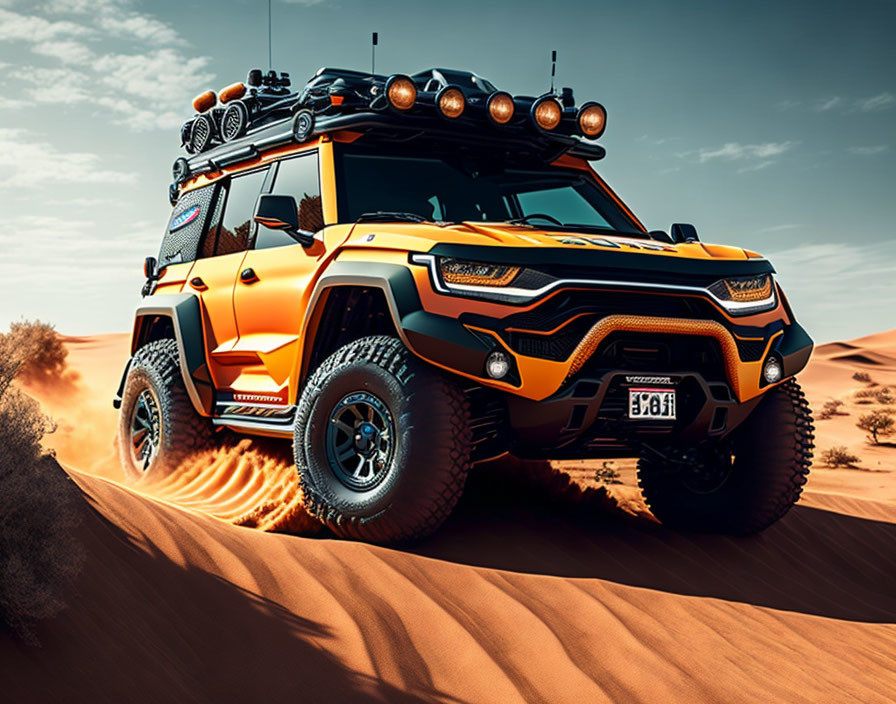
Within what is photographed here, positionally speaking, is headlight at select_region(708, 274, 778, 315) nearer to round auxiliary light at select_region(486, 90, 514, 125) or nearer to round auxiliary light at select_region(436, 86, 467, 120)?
round auxiliary light at select_region(486, 90, 514, 125)

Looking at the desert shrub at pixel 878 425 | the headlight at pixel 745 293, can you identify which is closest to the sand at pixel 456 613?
the headlight at pixel 745 293

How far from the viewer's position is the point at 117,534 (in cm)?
430

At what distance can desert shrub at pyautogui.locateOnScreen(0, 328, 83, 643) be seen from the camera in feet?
10.4

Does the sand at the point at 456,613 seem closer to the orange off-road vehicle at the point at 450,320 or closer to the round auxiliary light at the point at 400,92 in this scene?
the orange off-road vehicle at the point at 450,320

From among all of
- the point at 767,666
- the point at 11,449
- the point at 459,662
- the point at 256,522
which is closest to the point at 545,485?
the point at 256,522

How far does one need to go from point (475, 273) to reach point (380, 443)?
1071 millimetres

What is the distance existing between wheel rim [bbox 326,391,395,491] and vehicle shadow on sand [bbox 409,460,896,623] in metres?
0.50

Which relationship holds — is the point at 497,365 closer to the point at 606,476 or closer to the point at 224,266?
the point at 224,266

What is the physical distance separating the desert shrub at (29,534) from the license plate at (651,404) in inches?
115

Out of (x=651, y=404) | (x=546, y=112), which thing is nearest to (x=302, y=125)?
(x=546, y=112)

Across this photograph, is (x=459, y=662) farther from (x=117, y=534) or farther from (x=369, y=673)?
(x=117, y=534)

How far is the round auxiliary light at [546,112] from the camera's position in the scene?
→ 6688mm

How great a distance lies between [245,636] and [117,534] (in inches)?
32.5

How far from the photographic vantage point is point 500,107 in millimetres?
6504
